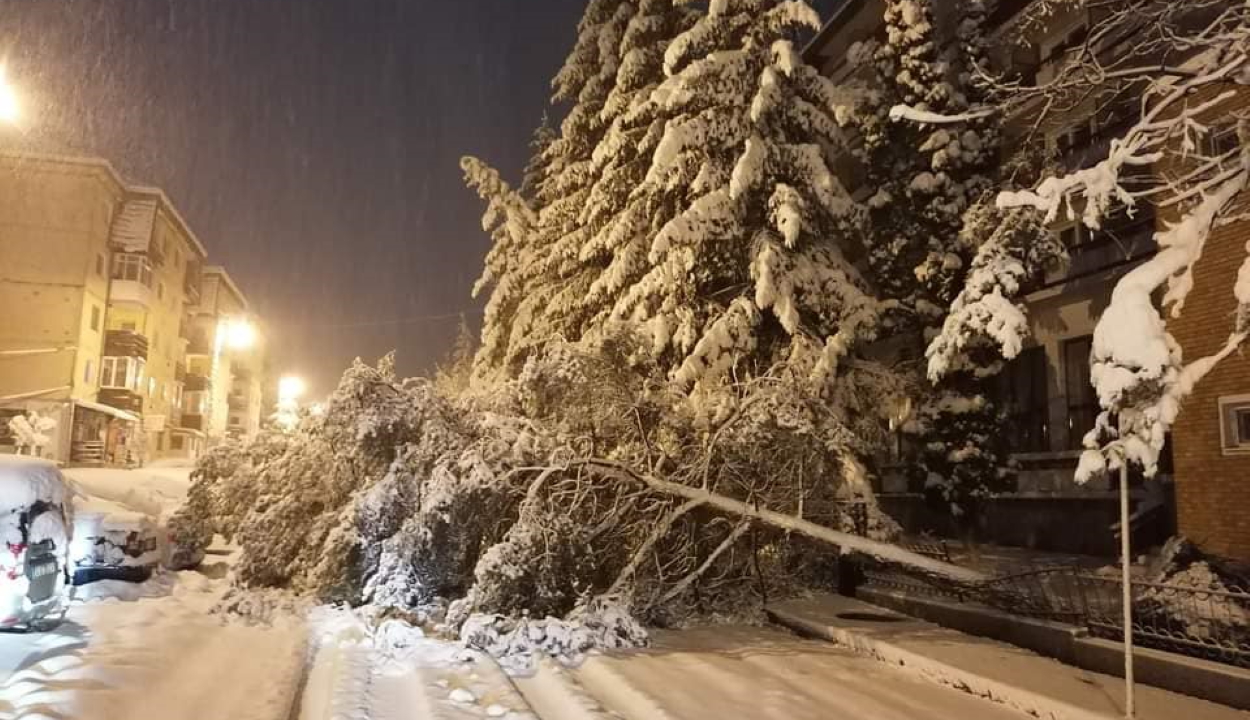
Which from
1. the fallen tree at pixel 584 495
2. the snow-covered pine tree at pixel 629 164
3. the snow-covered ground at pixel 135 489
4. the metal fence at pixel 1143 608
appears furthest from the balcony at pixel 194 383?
the metal fence at pixel 1143 608

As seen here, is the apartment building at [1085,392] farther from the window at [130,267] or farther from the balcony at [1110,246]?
the window at [130,267]

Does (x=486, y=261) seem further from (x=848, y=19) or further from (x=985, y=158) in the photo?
(x=985, y=158)

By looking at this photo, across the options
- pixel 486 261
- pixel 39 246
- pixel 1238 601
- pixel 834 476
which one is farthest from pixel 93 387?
pixel 1238 601

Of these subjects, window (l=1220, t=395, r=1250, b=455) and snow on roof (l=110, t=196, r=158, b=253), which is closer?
window (l=1220, t=395, r=1250, b=455)

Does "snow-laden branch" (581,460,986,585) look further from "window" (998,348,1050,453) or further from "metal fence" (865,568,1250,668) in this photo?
"window" (998,348,1050,453)

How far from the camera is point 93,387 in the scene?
4153cm

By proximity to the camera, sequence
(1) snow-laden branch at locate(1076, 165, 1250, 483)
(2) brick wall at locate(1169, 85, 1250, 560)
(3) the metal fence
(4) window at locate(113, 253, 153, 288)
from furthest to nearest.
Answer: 1. (4) window at locate(113, 253, 153, 288)
2. (2) brick wall at locate(1169, 85, 1250, 560)
3. (3) the metal fence
4. (1) snow-laden branch at locate(1076, 165, 1250, 483)

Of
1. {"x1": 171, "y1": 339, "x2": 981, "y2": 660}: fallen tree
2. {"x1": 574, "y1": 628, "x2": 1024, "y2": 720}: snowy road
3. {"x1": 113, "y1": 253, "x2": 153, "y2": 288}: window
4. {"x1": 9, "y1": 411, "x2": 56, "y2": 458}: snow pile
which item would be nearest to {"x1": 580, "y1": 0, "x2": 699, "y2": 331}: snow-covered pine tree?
{"x1": 171, "y1": 339, "x2": 981, "y2": 660}: fallen tree

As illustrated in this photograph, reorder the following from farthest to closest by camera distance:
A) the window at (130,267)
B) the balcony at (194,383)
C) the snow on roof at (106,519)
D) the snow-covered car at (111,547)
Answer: the balcony at (194,383) → the window at (130,267) → the snow on roof at (106,519) → the snow-covered car at (111,547)

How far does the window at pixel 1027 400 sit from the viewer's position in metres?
18.7

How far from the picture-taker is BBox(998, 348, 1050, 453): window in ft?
61.4

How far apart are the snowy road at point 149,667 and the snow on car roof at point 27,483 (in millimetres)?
1499

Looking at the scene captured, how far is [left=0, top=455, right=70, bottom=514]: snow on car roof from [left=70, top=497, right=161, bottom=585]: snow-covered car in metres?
3.84

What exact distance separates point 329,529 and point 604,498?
14.0 feet
